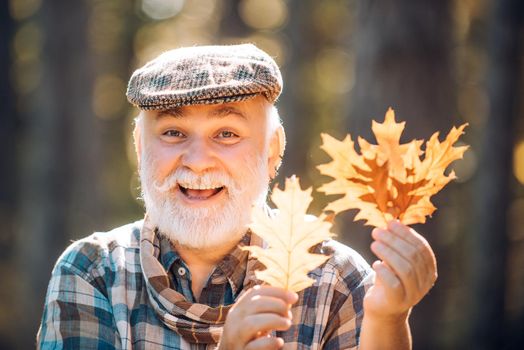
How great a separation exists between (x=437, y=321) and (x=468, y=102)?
11727 millimetres

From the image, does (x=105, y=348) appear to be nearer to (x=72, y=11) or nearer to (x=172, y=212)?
(x=172, y=212)

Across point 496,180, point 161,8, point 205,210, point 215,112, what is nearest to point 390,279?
point 205,210

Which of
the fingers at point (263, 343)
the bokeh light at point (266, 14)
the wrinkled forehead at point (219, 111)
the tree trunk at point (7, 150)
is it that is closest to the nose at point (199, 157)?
the wrinkled forehead at point (219, 111)

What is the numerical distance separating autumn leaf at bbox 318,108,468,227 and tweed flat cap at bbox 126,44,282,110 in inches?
25.8

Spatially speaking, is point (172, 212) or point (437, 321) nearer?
point (172, 212)

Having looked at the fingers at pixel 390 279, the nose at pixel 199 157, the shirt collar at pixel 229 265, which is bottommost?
the fingers at pixel 390 279

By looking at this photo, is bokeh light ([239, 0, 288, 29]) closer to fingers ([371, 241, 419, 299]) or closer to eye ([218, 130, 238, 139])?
eye ([218, 130, 238, 139])

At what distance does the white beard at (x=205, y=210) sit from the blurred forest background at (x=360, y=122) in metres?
2.48

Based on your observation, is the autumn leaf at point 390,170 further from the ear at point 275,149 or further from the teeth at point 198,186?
the ear at point 275,149

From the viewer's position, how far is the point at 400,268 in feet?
7.07

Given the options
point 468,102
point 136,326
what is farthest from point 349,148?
point 468,102

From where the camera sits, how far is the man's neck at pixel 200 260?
9.87 feet

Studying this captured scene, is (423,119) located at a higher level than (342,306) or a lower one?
higher

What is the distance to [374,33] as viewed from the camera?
531 centimetres
